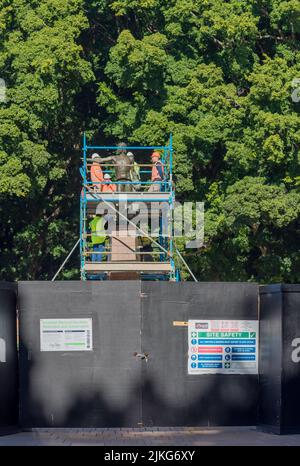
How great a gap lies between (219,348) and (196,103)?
21.5m

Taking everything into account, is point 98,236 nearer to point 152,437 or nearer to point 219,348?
point 219,348

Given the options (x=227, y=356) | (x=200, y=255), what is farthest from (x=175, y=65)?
(x=227, y=356)

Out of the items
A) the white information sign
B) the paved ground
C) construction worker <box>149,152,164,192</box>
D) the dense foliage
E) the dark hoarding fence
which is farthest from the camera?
the dense foliage

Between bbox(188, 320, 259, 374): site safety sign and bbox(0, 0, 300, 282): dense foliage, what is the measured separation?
18730 mm

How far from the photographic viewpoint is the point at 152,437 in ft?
57.6

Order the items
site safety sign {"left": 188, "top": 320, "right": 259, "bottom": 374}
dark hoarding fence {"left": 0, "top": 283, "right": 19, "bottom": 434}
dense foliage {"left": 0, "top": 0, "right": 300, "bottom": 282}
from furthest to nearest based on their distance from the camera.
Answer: dense foliage {"left": 0, "top": 0, "right": 300, "bottom": 282}, site safety sign {"left": 188, "top": 320, "right": 259, "bottom": 374}, dark hoarding fence {"left": 0, "top": 283, "right": 19, "bottom": 434}

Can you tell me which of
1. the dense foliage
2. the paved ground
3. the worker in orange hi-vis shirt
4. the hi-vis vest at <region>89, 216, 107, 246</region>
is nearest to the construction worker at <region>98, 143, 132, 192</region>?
the worker in orange hi-vis shirt

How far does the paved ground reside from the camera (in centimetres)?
1691

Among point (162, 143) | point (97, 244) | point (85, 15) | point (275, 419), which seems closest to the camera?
point (275, 419)

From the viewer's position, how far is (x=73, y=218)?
4334 centimetres

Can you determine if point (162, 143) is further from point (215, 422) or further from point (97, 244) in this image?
point (215, 422)

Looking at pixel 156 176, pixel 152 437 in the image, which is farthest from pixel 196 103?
pixel 152 437

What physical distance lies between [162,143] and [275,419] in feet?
71.1

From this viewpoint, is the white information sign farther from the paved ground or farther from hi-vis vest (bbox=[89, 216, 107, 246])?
hi-vis vest (bbox=[89, 216, 107, 246])
